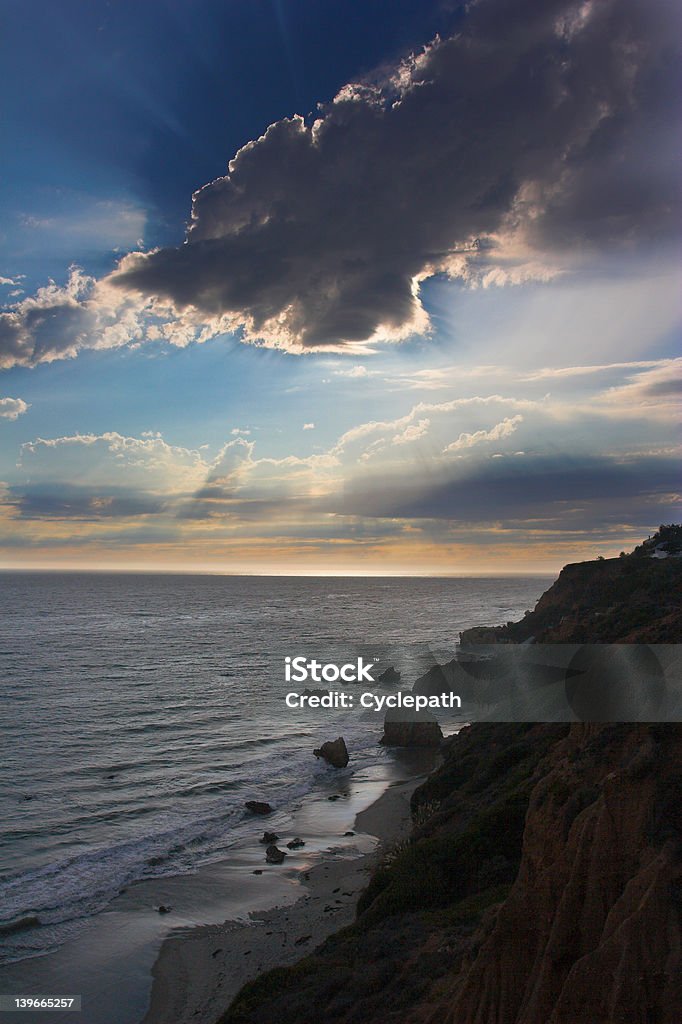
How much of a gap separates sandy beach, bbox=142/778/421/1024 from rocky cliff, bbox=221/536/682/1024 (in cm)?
231

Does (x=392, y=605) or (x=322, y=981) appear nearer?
(x=322, y=981)

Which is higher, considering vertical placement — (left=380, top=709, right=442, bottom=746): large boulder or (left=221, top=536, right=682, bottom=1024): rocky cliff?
(left=221, top=536, right=682, bottom=1024): rocky cliff

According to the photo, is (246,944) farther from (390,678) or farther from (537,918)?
(390,678)

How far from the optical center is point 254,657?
8594 cm

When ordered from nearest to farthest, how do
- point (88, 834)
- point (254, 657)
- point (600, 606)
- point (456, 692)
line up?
point (88, 834) → point (600, 606) → point (456, 692) → point (254, 657)

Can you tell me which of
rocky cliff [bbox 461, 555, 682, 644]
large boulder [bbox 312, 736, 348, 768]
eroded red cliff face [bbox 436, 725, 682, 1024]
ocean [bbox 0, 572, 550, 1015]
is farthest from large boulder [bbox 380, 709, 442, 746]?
eroded red cliff face [bbox 436, 725, 682, 1024]

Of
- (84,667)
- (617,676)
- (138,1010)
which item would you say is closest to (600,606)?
(617,676)

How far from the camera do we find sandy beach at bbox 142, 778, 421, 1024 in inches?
709

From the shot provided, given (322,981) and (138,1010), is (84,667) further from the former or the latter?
(322,981)

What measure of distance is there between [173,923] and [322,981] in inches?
407

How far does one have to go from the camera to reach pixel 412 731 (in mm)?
46188

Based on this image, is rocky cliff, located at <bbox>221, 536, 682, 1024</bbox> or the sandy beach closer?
rocky cliff, located at <bbox>221, 536, 682, 1024</bbox>

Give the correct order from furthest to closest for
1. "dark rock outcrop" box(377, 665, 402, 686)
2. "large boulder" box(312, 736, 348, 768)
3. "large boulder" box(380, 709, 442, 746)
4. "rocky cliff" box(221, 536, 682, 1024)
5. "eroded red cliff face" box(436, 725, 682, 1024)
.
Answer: "dark rock outcrop" box(377, 665, 402, 686) < "large boulder" box(380, 709, 442, 746) < "large boulder" box(312, 736, 348, 768) < "rocky cliff" box(221, 536, 682, 1024) < "eroded red cliff face" box(436, 725, 682, 1024)

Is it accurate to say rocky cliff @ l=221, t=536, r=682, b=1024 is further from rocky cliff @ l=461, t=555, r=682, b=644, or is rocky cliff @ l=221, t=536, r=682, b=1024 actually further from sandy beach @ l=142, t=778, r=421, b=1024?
rocky cliff @ l=461, t=555, r=682, b=644
